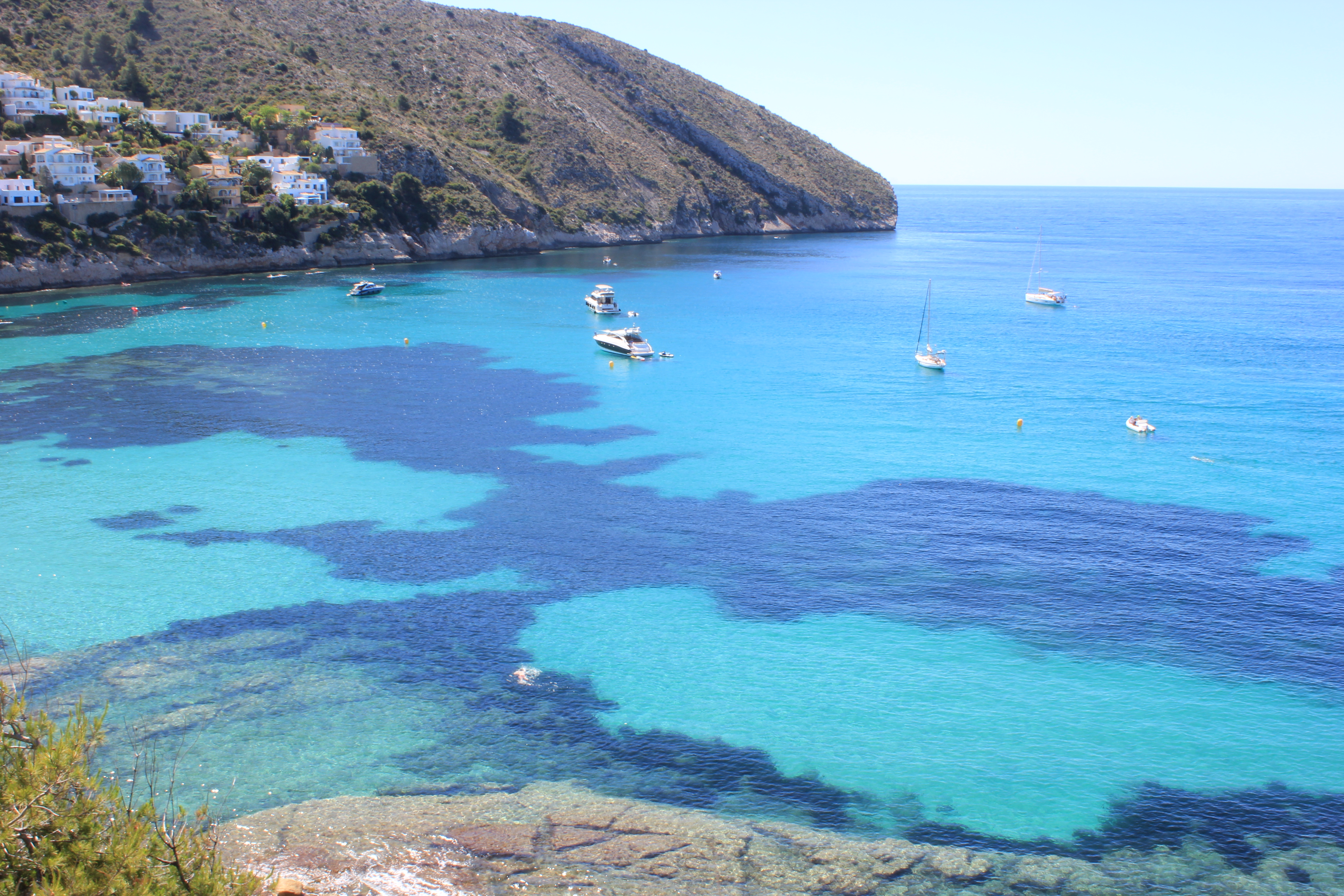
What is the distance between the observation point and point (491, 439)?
172ft

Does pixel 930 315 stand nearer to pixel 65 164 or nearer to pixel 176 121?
pixel 65 164

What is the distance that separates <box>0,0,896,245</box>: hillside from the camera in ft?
430

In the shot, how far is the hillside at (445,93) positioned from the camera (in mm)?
131125

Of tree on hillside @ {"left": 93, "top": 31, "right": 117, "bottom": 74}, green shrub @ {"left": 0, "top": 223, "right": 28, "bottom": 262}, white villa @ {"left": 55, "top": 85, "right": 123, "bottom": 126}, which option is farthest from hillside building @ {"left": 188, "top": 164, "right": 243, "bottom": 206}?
tree on hillside @ {"left": 93, "top": 31, "right": 117, "bottom": 74}

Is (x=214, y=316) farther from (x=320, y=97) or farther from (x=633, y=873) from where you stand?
(x=633, y=873)

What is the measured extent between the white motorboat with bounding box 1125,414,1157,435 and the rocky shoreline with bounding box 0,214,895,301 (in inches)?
3881

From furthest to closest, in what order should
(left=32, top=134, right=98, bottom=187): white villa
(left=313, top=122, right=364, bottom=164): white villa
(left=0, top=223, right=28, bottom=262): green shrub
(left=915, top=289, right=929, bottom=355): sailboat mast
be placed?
(left=313, top=122, right=364, bottom=164): white villa → (left=32, top=134, right=98, bottom=187): white villa → (left=0, top=223, right=28, bottom=262): green shrub → (left=915, top=289, right=929, bottom=355): sailboat mast

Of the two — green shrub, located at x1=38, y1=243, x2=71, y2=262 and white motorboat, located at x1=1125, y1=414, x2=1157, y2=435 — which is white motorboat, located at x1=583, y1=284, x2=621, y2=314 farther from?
green shrub, located at x1=38, y1=243, x2=71, y2=262

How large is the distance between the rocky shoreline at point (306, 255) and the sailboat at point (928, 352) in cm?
7011

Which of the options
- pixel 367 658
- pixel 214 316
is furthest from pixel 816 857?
pixel 214 316

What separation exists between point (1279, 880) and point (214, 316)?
8934 cm

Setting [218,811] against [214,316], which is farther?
[214,316]

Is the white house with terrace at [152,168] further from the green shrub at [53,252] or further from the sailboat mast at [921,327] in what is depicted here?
the sailboat mast at [921,327]

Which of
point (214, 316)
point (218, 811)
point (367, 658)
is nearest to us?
point (218, 811)
